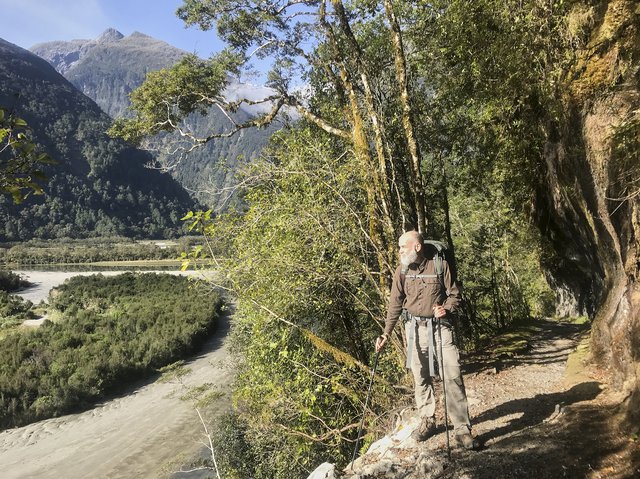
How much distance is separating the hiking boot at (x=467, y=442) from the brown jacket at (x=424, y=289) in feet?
3.80

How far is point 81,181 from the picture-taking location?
14712 centimetres

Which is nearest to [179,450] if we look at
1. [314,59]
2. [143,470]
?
[143,470]

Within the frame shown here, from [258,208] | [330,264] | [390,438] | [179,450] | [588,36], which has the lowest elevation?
[179,450]

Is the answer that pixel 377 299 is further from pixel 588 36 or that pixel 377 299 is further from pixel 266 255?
pixel 588 36

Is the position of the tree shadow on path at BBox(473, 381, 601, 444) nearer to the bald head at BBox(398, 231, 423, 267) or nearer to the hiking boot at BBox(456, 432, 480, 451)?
the hiking boot at BBox(456, 432, 480, 451)

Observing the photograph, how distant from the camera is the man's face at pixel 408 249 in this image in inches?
152

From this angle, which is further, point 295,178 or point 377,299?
point 377,299

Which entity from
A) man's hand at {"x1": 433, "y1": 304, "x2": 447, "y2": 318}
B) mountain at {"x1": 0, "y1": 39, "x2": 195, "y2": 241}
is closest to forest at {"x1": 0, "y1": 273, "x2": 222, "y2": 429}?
man's hand at {"x1": 433, "y1": 304, "x2": 447, "y2": 318}

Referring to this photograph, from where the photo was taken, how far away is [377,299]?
7.38 m

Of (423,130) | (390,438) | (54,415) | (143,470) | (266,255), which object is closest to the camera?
(390,438)

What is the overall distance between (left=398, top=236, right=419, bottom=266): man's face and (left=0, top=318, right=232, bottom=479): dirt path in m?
13.4

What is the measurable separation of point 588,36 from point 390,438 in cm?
490

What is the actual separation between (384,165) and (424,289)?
262 cm

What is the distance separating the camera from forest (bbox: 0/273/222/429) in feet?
61.3
